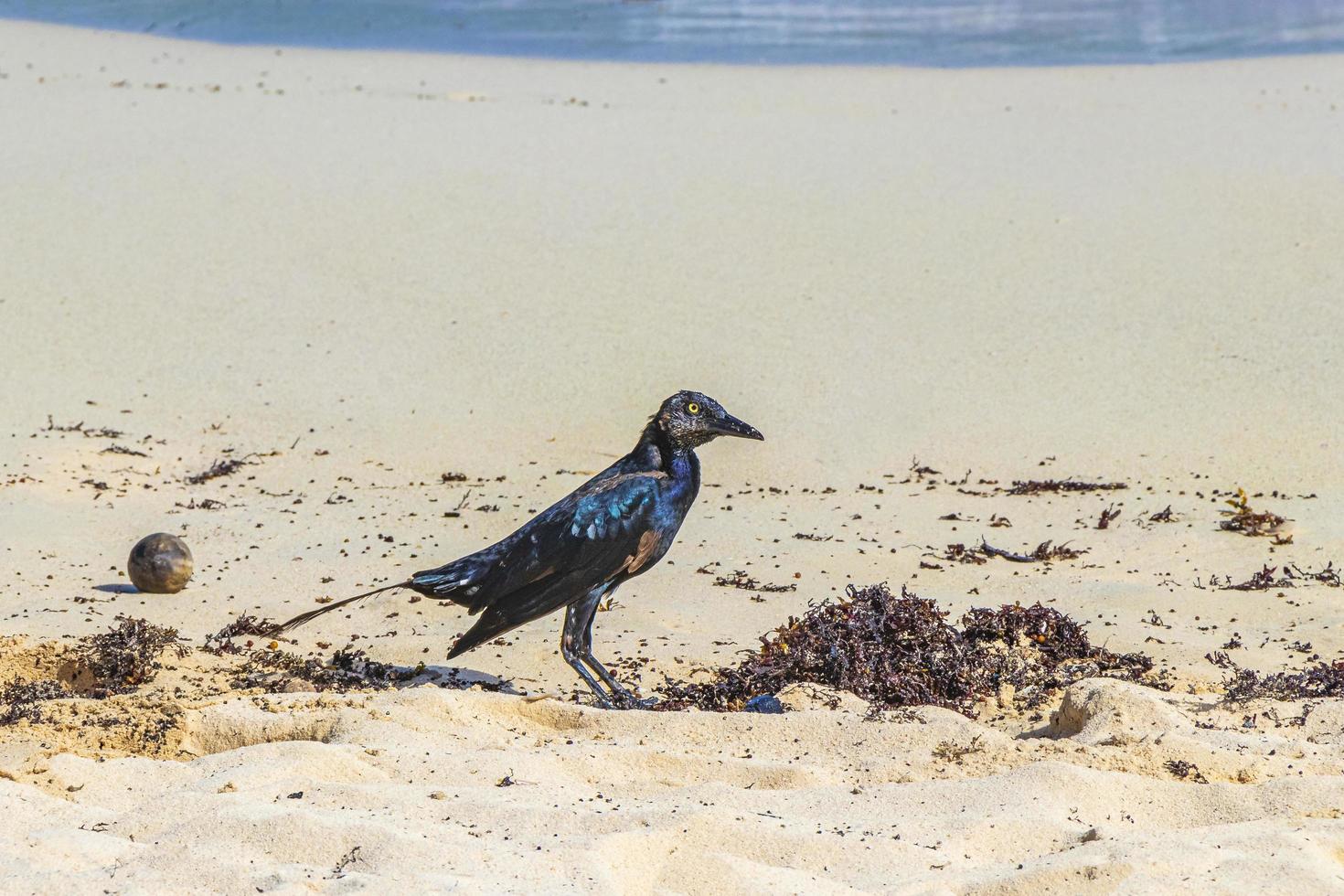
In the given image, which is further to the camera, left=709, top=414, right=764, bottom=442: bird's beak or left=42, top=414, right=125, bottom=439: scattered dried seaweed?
left=42, top=414, right=125, bottom=439: scattered dried seaweed

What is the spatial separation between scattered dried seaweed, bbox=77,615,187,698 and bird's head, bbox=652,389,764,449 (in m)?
2.43

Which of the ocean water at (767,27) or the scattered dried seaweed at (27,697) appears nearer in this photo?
the scattered dried seaweed at (27,697)

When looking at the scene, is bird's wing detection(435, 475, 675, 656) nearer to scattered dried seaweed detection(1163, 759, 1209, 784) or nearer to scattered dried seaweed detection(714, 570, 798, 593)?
scattered dried seaweed detection(714, 570, 798, 593)

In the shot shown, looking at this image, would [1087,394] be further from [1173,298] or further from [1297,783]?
[1297,783]

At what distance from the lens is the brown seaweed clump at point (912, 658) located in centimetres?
643

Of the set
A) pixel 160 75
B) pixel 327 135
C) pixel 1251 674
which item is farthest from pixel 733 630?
pixel 160 75

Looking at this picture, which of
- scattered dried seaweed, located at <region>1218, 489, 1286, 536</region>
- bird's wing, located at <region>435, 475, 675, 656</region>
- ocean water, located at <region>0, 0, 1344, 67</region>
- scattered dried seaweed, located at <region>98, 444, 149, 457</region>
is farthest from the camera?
ocean water, located at <region>0, 0, 1344, 67</region>

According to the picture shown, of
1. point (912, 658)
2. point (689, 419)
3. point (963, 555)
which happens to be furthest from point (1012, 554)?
point (689, 419)

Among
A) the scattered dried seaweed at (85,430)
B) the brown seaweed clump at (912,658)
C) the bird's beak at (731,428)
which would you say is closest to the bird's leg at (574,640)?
the brown seaweed clump at (912,658)

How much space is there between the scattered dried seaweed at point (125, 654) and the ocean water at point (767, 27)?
59.9 ft

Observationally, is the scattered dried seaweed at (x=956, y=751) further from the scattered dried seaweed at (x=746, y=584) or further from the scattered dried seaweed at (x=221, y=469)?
the scattered dried seaweed at (x=221, y=469)

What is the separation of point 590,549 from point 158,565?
2.65 m

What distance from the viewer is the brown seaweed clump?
6.43 m

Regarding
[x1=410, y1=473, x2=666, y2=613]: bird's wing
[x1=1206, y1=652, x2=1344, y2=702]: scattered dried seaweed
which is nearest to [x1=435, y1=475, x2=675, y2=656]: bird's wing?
[x1=410, y1=473, x2=666, y2=613]: bird's wing
